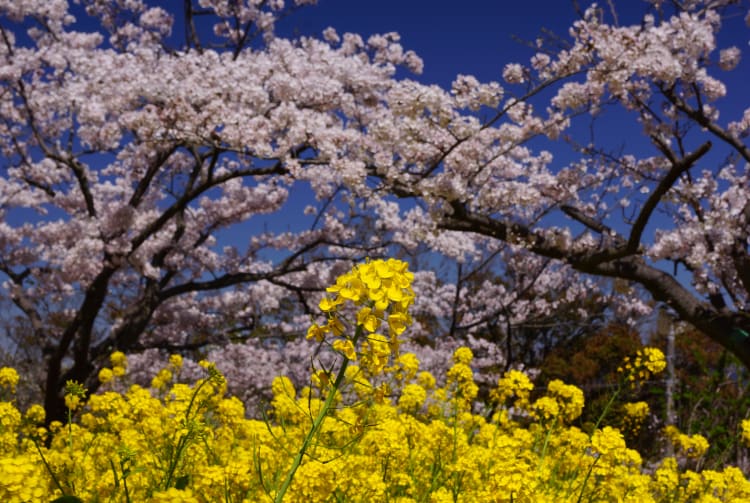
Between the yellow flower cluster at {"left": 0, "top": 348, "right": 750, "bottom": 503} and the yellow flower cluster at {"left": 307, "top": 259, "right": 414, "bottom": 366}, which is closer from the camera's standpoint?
the yellow flower cluster at {"left": 307, "top": 259, "right": 414, "bottom": 366}

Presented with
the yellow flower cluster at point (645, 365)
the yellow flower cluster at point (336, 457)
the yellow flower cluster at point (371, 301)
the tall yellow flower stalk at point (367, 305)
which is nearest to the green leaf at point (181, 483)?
the yellow flower cluster at point (336, 457)

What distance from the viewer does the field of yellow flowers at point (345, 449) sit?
1897 mm

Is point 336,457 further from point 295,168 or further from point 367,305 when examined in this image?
point 295,168

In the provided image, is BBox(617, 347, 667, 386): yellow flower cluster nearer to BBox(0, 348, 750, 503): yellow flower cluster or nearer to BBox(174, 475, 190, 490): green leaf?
BBox(0, 348, 750, 503): yellow flower cluster

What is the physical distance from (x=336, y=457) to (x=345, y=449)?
118cm

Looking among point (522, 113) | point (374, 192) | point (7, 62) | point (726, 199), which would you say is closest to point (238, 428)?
point (374, 192)

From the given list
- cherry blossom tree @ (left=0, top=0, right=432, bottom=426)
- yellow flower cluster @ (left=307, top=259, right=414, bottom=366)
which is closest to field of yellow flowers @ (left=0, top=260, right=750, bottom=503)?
yellow flower cluster @ (left=307, top=259, right=414, bottom=366)

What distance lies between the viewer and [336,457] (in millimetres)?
2361

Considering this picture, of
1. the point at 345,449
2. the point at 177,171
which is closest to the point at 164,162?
the point at 177,171

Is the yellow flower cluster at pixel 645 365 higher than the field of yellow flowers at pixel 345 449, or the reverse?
the yellow flower cluster at pixel 645 365

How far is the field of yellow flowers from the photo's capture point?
6.23 ft

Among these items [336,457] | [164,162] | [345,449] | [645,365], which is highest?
[164,162]

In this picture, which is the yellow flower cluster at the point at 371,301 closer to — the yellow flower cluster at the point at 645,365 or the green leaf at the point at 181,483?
the green leaf at the point at 181,483

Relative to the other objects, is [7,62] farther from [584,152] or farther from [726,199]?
[726,199]
